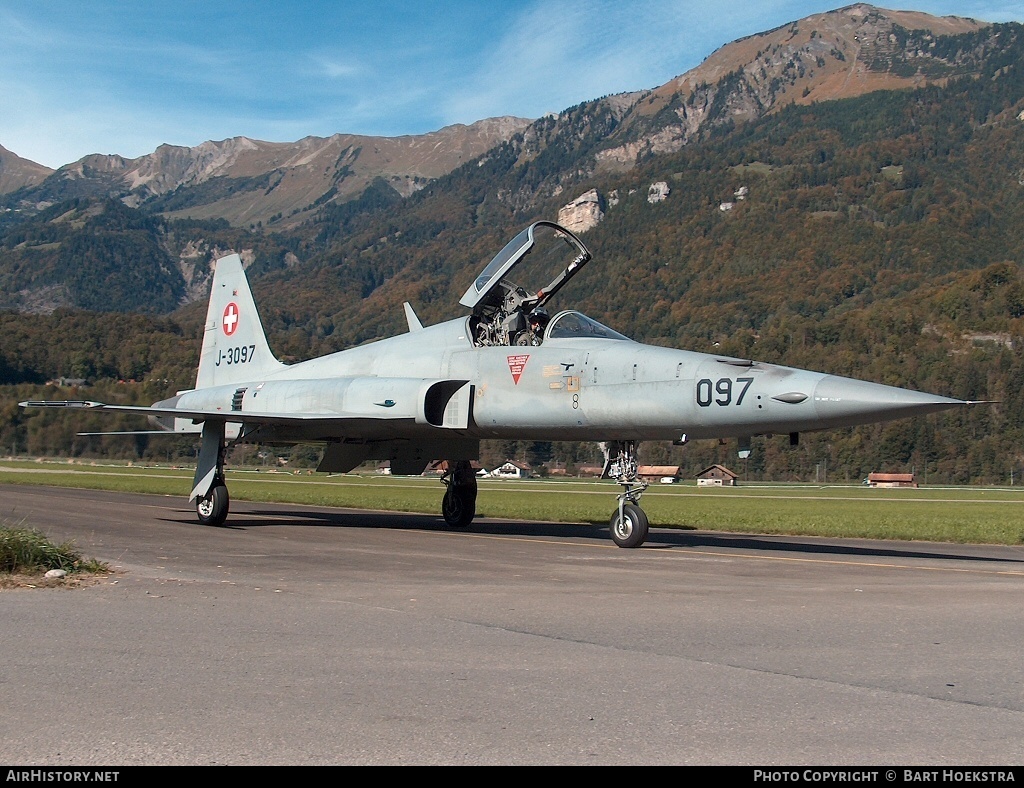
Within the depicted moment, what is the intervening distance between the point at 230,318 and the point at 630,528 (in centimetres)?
1169

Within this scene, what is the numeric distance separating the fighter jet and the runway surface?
2328 mm

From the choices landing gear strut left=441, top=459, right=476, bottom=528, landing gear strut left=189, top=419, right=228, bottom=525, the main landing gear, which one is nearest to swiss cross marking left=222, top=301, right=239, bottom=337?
landing gear strut left=189, top=419, right=228, bottom=525

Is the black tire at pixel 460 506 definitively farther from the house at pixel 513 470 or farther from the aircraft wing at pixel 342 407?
the house at pixel 513 470

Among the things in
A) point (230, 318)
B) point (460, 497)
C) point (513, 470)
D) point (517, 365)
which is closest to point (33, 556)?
point (517, 365)

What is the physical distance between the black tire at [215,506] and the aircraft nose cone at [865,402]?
35.7ft

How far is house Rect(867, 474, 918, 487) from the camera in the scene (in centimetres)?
9362

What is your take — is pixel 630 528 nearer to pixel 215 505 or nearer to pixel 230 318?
pixel 215 505

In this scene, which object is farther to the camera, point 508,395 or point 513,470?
point 513,470

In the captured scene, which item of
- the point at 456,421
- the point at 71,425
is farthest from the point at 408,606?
the point at 71,425

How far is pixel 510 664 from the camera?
6398 mm

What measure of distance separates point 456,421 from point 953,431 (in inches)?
3836

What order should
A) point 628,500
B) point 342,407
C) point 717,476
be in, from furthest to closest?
point 717,476 → point 342,407 → point 628,500

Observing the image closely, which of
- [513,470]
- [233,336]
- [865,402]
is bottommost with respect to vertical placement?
[513,470]
